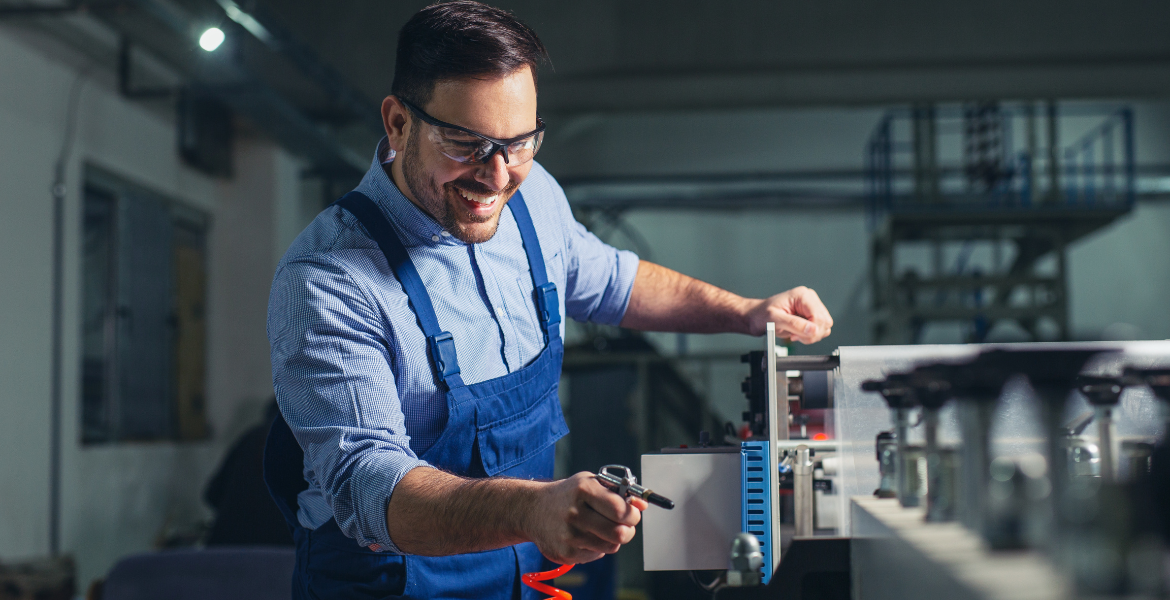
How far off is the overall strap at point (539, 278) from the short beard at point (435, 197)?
0.40ft

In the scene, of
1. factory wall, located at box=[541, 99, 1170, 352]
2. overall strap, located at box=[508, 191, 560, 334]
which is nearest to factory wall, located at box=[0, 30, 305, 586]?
factory wall, located at box=[541, 99, 1170, 352]

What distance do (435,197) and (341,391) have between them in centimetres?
29

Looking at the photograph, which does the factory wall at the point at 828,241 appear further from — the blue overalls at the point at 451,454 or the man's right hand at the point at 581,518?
the man's right hand at the point at 581,518

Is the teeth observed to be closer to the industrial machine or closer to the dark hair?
the dark hair

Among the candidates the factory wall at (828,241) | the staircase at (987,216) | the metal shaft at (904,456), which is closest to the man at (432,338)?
the metal shaft at (904,456)

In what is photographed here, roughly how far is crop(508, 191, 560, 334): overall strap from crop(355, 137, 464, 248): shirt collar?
0.12m

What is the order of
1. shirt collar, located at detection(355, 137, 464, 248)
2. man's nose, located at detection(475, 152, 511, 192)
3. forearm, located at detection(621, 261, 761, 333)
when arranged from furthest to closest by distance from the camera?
1. forearm, located at detection(621, 261, 761, 333)
2. shirt collar, located at detection(355, 137, 464, 248)
3. man's nose, located at detection(475, 152, 511, 192)

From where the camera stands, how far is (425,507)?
0.93 metres

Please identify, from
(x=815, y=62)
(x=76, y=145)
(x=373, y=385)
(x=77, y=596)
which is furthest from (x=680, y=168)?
(x=373, y=385)

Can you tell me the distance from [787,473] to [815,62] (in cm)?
369

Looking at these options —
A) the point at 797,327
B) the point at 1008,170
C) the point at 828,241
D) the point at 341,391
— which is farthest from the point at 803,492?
the point at 828,241

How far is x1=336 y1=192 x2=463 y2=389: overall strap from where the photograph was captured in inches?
44.6

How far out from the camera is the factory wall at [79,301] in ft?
11.6

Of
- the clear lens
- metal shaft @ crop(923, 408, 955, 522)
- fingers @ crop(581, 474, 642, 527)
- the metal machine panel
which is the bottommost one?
the metal machine panel
